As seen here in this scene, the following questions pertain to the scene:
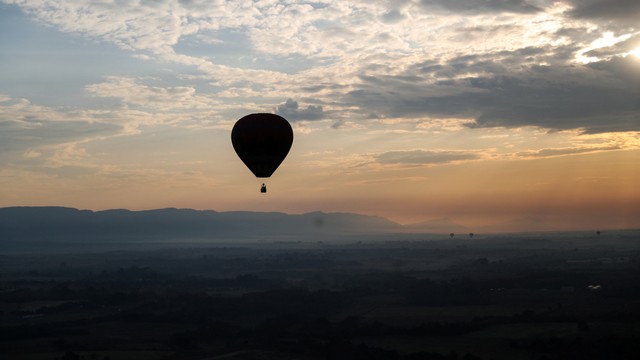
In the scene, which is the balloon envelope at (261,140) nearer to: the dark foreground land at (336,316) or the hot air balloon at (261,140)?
the hot air balloon at (261,140)

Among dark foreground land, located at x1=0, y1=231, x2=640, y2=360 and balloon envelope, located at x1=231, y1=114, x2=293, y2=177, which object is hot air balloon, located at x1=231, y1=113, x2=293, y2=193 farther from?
dark foreground land, located at x1=0, y1=231, x2=640, y2=360

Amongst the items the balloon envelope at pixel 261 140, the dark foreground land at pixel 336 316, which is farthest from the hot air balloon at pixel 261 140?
the dark foreground land at pixel 336 316

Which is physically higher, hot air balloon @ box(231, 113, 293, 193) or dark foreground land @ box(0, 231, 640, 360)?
hot air balloon @ box(231, 113, 293, 193)

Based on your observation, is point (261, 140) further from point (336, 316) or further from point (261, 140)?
point (336, 316)

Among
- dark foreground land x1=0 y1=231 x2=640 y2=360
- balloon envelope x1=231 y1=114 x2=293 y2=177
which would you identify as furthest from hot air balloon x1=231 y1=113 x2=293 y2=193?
dark foreground land x1=0 y1=231 x2=640 y2=360

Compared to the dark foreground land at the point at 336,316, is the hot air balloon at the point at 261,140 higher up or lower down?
higher up

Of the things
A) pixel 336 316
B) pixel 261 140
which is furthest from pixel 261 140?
pixel 336 316

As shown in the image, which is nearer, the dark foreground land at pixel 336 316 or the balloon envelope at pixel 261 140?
the balloon envelope at pixel 261 140
